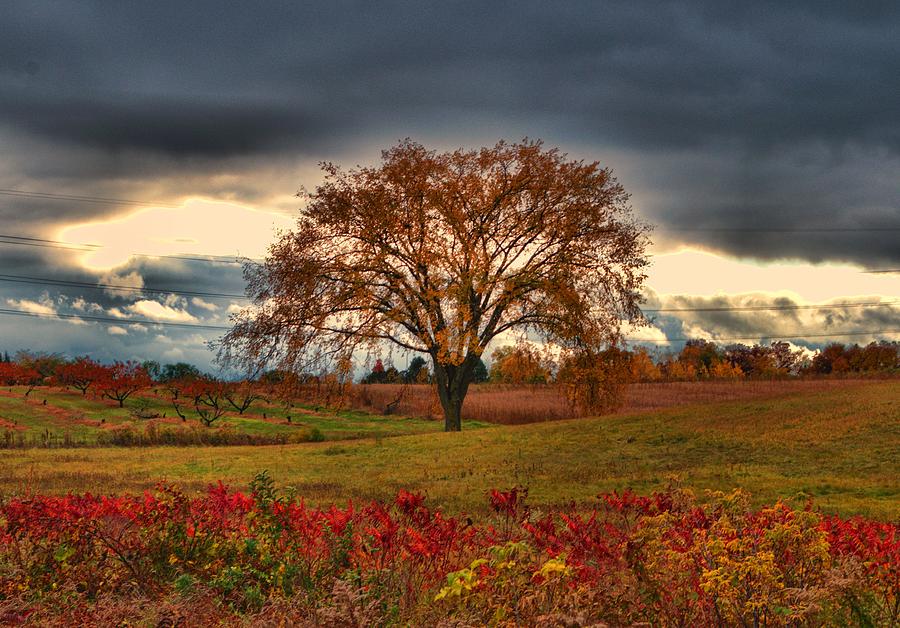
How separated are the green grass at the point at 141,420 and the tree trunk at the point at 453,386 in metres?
3.64

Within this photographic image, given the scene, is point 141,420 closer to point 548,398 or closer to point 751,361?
point 548,398

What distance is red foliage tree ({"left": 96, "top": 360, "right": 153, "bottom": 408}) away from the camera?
47.2 metres

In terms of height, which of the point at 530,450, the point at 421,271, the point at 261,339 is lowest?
the point at 530,450

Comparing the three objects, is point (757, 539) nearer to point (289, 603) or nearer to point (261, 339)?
point (289, 603)

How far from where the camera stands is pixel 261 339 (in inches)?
1318

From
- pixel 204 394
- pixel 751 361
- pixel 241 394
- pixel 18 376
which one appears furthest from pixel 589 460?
pixel 751 361

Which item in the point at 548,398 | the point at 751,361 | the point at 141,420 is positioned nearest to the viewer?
the point at 141,420

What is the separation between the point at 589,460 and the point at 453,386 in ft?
43.3

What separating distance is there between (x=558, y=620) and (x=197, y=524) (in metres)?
4.53

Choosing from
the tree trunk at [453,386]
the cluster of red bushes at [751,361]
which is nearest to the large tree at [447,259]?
the tree trunk at [453,386]

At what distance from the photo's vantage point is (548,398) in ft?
163

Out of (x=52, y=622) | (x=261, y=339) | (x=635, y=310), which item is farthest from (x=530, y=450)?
(x=52, y=622)

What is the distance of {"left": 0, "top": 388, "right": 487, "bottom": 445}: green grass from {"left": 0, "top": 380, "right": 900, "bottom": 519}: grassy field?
844cm

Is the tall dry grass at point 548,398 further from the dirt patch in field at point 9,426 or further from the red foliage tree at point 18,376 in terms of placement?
the red foliage tree at point 18,376
